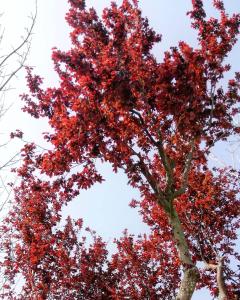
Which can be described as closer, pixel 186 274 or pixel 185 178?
pixel 186 274

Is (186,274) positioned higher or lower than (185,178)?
lower

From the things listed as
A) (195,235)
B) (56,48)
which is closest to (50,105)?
(56,48)

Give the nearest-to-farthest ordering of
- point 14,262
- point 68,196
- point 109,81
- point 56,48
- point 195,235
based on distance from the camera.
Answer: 1. point 109,81
2. point 56,48
3. point 68,196
4. point 195,235
5. point 14,262

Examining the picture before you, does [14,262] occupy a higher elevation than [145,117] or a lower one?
lower

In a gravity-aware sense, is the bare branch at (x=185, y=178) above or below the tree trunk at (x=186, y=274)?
above

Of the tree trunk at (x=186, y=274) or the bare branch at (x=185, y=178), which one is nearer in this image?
the tree trunk at (x=186, y=274)

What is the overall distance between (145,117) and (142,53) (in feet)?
5.42

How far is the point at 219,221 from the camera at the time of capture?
1333cm

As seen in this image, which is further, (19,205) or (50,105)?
(19,205)

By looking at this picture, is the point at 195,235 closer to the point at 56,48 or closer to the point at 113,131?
the point at 113,131

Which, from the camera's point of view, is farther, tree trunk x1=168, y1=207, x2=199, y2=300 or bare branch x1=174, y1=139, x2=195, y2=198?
bare branch x1=174, y1=139, x2=195, y2=198

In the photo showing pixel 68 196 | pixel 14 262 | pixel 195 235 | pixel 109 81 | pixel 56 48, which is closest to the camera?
pixel 109 81

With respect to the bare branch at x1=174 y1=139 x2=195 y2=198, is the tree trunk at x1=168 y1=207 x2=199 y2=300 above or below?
below

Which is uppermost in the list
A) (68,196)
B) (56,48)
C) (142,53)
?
(142,53)
